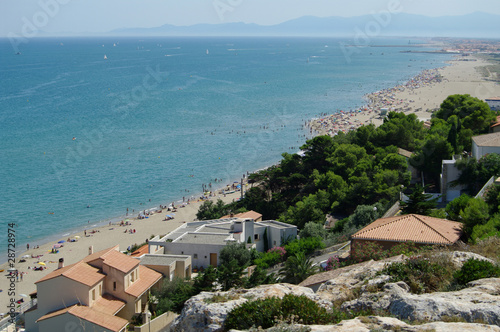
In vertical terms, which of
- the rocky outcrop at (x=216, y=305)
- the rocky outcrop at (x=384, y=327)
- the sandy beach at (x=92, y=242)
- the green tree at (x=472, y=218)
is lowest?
the sandy beach at (x=92, y=242)

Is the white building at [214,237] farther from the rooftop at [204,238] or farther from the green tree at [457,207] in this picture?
the green tree at [457,207]

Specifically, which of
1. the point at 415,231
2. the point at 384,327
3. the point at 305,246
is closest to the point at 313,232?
the point at 305,246

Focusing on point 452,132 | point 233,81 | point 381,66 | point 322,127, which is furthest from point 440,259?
point 381,66

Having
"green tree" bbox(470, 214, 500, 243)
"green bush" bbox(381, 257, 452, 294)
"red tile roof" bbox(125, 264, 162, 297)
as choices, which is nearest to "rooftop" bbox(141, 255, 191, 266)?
"red tile roof" bbox(125, 264, 162, 297)

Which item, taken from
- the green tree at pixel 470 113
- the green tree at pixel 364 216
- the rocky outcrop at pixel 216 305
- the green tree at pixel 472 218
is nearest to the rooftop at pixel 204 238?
the green tree at pixel 364 216

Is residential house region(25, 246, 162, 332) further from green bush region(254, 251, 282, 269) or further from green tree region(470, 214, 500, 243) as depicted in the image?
green tree region(470, 214, 500, 243)

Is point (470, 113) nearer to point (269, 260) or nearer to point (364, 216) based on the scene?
point (364, 216)
